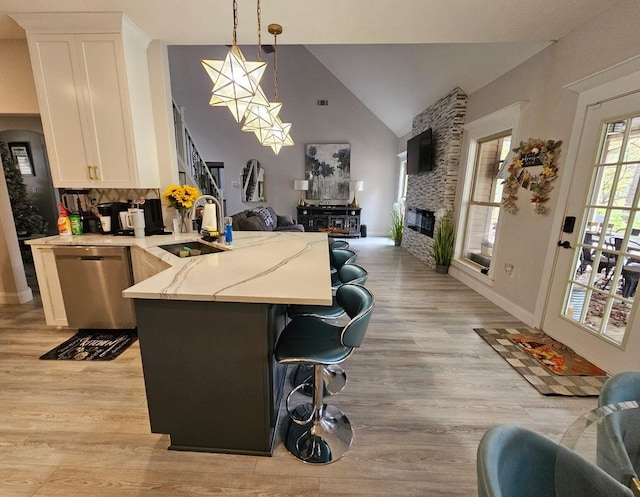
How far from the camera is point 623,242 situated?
2.16 meters

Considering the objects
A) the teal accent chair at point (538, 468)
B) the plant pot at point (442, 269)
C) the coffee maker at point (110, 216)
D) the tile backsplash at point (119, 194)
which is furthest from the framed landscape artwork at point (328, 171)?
the teal accent chair at point (538, 468)

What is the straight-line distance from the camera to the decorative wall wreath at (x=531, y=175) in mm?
2746

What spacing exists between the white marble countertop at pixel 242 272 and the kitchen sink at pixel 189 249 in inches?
2.5

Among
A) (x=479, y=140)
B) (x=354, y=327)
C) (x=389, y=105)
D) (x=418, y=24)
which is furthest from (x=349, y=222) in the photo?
(x=354, y=327)

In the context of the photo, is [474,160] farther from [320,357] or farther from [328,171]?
[328,171]

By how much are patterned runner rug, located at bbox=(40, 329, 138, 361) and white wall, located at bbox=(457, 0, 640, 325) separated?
4.00m

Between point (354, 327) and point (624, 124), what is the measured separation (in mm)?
2689

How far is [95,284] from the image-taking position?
254cm

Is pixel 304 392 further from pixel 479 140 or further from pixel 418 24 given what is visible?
pixel 479 140

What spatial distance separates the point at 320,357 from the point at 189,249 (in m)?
1.50

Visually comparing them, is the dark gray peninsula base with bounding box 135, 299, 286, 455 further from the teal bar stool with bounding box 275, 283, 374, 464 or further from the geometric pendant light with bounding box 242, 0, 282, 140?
the geometric pendant light with bounding box 242, 0, 282, 140

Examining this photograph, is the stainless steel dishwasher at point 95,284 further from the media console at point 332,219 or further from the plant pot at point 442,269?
the media console at point 332,219

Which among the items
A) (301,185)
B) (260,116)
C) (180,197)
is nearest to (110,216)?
(180,197)

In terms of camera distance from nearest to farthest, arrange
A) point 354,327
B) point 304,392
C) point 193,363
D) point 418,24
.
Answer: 1. point 354,327
2. point 193,363
3. point 304,392
4. point 418,24
